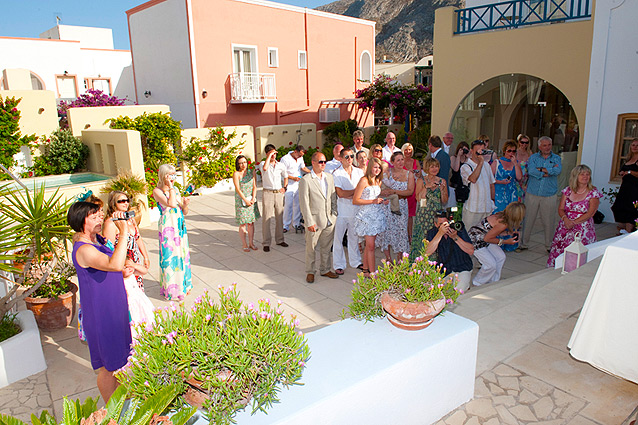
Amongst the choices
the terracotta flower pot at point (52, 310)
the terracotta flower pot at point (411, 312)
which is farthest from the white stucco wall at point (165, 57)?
the terracotta flower pot at point (411, 312)

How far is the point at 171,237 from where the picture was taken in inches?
228

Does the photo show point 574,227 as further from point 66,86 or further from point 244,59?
point 66,86

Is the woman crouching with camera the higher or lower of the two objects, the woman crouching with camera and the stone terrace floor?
the higher

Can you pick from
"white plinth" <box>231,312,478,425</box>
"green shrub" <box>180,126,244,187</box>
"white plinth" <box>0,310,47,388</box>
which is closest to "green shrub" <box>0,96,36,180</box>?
"green shrub" <box>180,126,244,187</box>

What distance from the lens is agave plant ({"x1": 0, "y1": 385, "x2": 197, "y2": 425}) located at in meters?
1.82

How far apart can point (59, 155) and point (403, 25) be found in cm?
4622

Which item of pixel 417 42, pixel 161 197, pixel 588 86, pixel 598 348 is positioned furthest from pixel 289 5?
pixel 417 42

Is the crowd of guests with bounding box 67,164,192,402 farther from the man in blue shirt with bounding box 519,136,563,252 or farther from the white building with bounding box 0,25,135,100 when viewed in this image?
the white building with bounding box 0,25,135,100

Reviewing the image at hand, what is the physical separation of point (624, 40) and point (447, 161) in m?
4.31

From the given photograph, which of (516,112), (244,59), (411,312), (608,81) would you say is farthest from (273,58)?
(411,312)

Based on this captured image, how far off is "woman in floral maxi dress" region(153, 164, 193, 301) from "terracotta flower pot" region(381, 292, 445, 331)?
3635 mm

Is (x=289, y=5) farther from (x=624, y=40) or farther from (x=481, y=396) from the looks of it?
(x=481, y=396)

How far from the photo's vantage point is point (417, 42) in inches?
1882

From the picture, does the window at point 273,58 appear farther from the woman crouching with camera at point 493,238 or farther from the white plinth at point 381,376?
the white plinth at point 381,376
